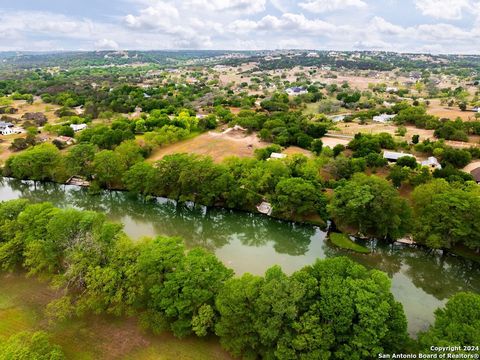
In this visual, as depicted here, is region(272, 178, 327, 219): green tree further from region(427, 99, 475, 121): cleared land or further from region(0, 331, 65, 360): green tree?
region(427, 99, 475, 121): cleared land

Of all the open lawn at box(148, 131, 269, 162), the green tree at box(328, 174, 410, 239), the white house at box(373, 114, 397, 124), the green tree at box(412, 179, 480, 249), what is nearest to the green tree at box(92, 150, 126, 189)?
the open lawn at box(148, 131, 269, 162)

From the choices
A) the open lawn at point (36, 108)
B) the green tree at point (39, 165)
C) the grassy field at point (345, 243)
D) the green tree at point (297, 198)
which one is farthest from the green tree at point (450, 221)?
the open lawn at point (36, 108)

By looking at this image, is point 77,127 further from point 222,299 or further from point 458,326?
point 458,326

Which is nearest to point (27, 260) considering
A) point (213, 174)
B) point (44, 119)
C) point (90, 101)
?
point (213, 174)

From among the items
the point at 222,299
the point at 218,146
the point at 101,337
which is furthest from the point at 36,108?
the point at 222,299

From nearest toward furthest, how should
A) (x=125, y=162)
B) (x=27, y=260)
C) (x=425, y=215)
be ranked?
(x=27, y=260)
(x=425, y=215)
(x=125, y=162)

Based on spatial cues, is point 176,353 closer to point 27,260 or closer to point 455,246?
point 27,260
